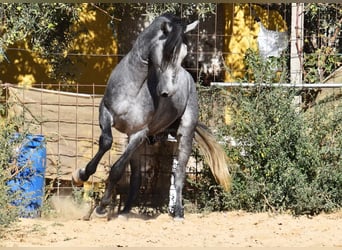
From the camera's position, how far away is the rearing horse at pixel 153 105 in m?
7.25

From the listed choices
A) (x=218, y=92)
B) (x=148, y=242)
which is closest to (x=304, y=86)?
(x=218, y=92)

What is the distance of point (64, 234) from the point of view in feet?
21.5

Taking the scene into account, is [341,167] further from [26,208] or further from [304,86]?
[26,208]

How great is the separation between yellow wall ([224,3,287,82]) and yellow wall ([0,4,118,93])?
1.71 metres

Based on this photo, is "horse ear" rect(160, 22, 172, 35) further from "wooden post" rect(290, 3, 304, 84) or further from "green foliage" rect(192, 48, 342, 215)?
"wooden post" rect(290, 3, 304, 84)

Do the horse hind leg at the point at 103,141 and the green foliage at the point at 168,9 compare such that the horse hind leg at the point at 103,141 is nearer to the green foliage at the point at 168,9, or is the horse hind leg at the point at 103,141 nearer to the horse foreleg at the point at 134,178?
the horse foreleg at the point at 134,178

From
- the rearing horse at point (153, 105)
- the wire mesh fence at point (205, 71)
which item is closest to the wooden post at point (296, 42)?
the wire mesh fence at point (205, 71)

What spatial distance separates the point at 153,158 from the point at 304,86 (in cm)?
194

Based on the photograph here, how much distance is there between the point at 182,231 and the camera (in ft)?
22.5

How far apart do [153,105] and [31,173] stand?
56.1 inches

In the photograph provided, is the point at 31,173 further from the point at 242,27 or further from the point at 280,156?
the point at 242,27

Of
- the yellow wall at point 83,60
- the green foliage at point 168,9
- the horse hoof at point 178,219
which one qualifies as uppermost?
the green foliage at point 168,9

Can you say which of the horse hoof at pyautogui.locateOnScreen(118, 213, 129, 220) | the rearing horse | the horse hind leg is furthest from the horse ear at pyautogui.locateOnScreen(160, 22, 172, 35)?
the horse hoof at pyautogui.locateOnScreen(118, 213, 129, 220)

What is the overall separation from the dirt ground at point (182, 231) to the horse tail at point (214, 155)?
0.38 metres
